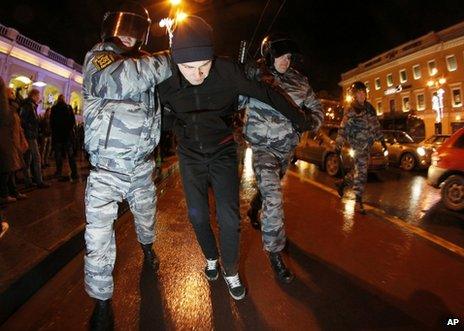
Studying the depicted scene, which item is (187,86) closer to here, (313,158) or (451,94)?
(313,158)

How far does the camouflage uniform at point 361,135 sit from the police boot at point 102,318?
4777 millimetres

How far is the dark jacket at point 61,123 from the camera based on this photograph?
321 inches

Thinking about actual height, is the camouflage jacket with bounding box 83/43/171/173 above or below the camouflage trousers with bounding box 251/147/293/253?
above

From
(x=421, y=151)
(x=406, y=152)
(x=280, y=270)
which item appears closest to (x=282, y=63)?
(x=280, y=270)

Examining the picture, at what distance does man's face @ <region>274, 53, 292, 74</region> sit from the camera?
140 inches

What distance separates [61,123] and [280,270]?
21.4ft

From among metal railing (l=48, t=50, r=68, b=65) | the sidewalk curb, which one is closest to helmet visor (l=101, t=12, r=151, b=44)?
the sidewalk curb

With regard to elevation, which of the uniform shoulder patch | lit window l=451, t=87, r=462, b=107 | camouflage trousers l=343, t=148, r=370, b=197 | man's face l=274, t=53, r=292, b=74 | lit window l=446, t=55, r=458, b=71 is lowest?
camouflage trousers l=343, t=148, r=370, b=197

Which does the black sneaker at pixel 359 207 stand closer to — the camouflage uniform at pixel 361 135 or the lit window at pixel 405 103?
the camouflage uniform at pixel 361 135

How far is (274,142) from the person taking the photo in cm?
352

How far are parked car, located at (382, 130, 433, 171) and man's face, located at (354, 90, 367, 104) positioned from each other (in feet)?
25.8

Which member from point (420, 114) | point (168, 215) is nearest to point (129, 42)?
point (168, 215)

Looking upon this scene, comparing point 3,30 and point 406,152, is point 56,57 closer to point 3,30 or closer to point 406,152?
point 3,30

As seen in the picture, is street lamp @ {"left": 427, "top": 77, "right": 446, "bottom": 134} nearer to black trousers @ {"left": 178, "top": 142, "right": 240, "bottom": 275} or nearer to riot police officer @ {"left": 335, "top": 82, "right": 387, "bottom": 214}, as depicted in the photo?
riot police officer @ {"left": 335, "top": 82, "right": 387, "bottom": 214}
